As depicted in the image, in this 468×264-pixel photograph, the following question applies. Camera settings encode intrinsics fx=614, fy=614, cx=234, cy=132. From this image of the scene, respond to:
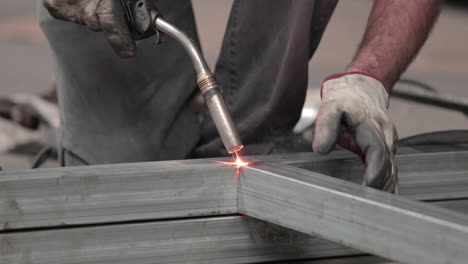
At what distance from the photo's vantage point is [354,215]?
834mm

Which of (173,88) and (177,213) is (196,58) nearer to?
(177,213)

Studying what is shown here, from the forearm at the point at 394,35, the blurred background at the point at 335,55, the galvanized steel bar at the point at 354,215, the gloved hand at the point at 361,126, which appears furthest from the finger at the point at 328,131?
the blurred background at the point at 335,55

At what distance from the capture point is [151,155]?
66.7 inches

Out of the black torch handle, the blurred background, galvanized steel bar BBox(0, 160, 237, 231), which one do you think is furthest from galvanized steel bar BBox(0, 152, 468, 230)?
the blurred background

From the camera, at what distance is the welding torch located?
3.51 feet

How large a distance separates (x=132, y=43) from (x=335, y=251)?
1.96 feet

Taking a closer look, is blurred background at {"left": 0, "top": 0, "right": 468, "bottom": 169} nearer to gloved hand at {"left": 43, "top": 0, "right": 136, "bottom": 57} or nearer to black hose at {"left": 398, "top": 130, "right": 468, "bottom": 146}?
black hose at {"left": 398, "top": 130, "right": 468, "bottom": 146}

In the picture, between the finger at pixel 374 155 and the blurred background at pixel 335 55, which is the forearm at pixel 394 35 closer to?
the finger at pixel 374 155

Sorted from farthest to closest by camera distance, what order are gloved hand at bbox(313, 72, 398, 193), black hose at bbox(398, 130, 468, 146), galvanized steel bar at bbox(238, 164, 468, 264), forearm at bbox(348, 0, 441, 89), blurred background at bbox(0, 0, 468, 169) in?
blurred background at bbox(0, 0, 468, 169) → black hose at bbox(398, 130, 468, 146) → forearm at bbox(348, 0, 441, 89) → gloved hand at bbox(313, 72, 398, 193) → galvanized steel bar at bbox(238, 164, 468, 264)

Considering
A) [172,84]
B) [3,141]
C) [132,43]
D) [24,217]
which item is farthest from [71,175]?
[3,141]

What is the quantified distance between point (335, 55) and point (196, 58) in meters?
3.85

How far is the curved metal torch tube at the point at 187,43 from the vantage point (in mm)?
1149

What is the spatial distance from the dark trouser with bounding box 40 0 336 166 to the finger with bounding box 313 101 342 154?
1.37 feet

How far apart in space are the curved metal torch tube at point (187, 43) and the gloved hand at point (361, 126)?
239 millimetres
